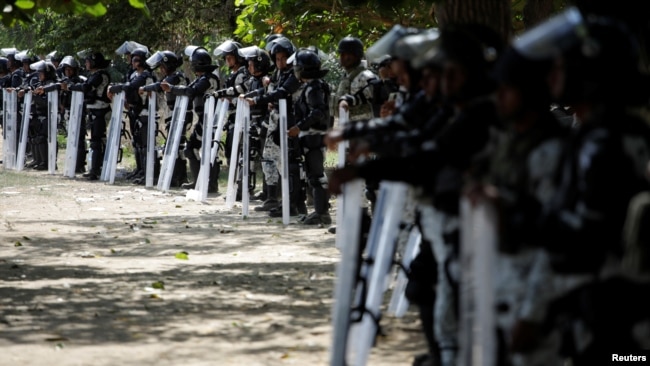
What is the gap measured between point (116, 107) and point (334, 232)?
808 cm

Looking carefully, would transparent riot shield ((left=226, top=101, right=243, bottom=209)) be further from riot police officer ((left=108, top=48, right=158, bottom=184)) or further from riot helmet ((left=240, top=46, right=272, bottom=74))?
riot police officer ((left=108, top=48, right=158, bottom=184))

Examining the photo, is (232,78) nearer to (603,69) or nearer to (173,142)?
(173,142)

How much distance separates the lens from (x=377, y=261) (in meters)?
6.63

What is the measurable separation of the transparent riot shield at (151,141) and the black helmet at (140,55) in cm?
87

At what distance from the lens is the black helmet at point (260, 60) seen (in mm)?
17672

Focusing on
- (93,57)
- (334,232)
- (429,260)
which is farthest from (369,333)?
(93,57)

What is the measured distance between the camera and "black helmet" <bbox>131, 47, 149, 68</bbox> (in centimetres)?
2142

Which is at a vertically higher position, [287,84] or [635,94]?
[287,84]

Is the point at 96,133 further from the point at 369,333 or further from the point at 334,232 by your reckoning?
the point at 369,333

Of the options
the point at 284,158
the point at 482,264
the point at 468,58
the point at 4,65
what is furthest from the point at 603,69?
the point at 4,65

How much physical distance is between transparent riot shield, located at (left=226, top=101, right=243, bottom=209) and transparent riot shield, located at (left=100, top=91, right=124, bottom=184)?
4.09 m

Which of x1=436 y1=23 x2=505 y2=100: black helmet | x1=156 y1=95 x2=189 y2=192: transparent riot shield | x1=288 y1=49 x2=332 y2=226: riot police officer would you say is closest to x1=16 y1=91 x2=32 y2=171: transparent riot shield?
x1=156 y1=95 x2=189 y2=192: transparent riot shield

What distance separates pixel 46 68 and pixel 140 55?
415 cm

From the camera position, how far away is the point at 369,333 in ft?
21.8
